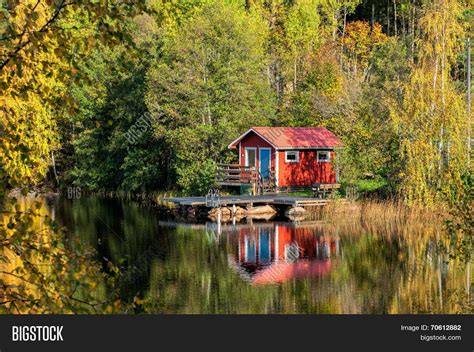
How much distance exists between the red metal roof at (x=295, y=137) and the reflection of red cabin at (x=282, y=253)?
1016 centimetres

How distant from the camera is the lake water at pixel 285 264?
23.5 meters

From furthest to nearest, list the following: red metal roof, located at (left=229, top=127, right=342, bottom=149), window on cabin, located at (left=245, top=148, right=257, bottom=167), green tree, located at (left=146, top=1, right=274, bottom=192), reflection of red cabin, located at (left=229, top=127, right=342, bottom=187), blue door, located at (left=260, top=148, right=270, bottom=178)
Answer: window on cabin, located at (left=245, top=148, right=257, bottom=167)
green tree, located at (left=146, top=1, right=274, bottom=192)
blue door, located at (left=260, top=148, right=270, bottom=178)
reflection of red cabin, located at (left=229, top=127, right=342, bottom=187)
red metal roof, located at (left=229, top=127, right=342, bottom=149)

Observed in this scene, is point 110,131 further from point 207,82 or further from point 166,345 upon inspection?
point 166,345

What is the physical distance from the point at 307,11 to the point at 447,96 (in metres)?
39.0

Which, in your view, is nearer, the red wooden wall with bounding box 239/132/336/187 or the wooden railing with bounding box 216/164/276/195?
the wooden railing with bounding box 216/164/276/195

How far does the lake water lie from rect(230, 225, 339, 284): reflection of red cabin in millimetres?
39

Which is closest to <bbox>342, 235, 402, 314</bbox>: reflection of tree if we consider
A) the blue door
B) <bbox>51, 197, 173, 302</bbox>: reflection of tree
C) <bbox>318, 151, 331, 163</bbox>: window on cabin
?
<bbox>51, 197, 173, 302</bbox>: reflection of tree

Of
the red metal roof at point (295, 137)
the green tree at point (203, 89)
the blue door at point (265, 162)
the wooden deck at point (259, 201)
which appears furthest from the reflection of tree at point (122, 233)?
the red metal roof at point (295, 137)

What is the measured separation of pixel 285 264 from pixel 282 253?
229 centimetres

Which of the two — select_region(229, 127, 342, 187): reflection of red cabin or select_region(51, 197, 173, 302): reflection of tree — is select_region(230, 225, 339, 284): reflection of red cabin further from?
select_region(229, 127, 342, 187): reflection of red cabin

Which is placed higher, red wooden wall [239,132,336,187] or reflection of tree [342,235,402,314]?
red wooden wall [239,132,336,187]

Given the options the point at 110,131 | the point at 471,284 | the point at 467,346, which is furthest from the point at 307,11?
the point at 467,346

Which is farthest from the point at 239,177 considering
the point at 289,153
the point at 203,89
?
the point at 203,89

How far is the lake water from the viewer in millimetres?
23500
